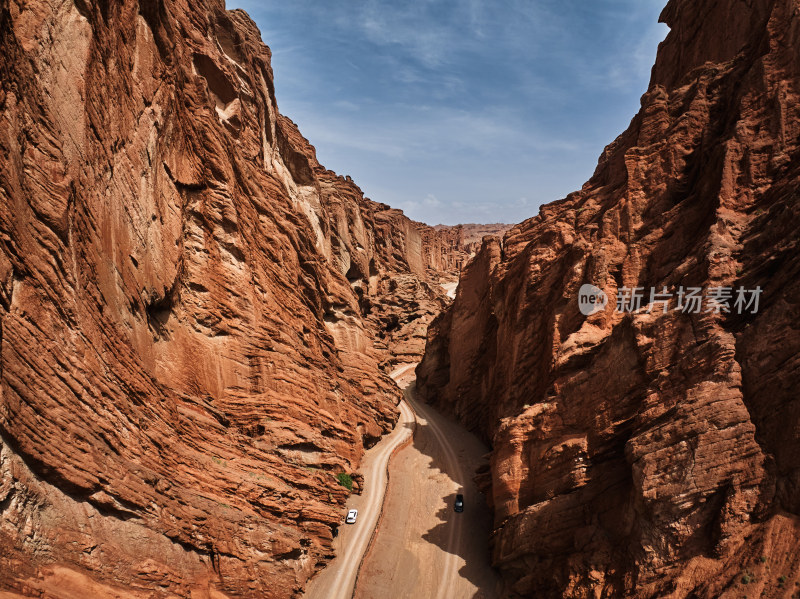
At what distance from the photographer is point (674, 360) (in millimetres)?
21469

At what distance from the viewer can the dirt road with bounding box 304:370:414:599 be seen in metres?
24.7

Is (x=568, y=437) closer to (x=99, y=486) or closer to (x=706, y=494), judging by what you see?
(x=706, y=494)

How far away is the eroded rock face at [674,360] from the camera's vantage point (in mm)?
17703

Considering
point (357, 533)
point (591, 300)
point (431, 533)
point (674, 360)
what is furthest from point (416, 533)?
point (674, 360)

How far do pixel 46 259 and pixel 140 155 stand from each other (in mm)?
9400

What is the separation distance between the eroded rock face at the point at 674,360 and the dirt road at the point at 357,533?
311 inches

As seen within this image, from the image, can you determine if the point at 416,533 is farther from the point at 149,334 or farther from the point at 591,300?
the point at 149,334

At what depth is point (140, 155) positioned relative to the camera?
21844 millimetres

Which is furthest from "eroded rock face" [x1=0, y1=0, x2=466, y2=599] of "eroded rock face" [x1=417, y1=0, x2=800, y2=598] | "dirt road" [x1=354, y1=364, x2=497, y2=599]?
"eroded rock face" [x1=417, y1=0, x2=800, y2=598]

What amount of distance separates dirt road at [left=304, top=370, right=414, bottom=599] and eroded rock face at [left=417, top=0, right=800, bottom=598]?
7895 mm

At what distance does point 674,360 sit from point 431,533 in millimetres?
17624

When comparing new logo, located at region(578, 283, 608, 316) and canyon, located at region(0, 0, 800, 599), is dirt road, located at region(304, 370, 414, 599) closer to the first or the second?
canyon, located at region(0, 0, 800, 599)

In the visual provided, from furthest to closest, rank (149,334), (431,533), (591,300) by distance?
(431,533)
(591,300)
(149,334)

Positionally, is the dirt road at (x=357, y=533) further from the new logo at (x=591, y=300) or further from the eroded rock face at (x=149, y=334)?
the new logo at (x=591, y=300)
